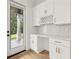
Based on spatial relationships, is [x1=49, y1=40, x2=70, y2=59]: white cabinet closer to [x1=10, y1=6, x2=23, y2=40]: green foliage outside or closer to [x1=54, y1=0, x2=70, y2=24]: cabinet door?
[x1=54, y1=0, x2=70, y2=24]: cabinet door

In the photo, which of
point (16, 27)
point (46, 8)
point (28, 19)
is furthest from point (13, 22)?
point (46, 8)

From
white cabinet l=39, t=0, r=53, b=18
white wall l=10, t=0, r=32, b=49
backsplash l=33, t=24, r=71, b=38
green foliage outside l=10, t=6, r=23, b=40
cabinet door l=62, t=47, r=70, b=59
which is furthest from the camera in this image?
white wall l=10, t=0, r=32, b=49

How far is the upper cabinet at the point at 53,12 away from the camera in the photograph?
266cm

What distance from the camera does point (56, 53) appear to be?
8.51 ft

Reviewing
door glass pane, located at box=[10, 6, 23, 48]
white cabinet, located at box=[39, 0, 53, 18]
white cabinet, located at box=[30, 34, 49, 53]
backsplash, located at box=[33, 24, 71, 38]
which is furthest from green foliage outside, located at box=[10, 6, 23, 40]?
backsplash, located at box=[33, 24, 71, 38]

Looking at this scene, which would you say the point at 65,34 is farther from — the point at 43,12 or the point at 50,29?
the point at 43,12

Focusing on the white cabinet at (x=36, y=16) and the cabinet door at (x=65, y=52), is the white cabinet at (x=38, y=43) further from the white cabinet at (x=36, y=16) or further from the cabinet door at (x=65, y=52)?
the cabinet door at (x=65, y=52)

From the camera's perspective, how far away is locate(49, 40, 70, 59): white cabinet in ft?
7.48

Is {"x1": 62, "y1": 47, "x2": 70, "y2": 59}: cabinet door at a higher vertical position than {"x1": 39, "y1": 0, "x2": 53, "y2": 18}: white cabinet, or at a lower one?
lower

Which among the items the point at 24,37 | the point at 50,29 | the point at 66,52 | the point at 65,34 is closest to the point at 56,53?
the point at 66,52

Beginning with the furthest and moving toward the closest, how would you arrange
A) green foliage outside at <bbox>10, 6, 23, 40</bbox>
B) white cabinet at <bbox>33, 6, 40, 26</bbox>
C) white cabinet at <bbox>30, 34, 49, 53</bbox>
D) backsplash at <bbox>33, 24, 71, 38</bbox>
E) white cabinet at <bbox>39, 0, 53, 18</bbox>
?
white cabinet at <bbox>33, 6, 40, 26</bbox> < white cabinet at <bbox>30, 34, 49, 53</bbox> < green foliage outside at <bbox>10, 6, 23, 40</bbox> < white cabinet at <bbox>39, 0, 53, 18</bbox> < backsplash at <bbox>33, 24, 71, 38</bbox>

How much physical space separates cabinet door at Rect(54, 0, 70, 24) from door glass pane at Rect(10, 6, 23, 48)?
5.93 ft
